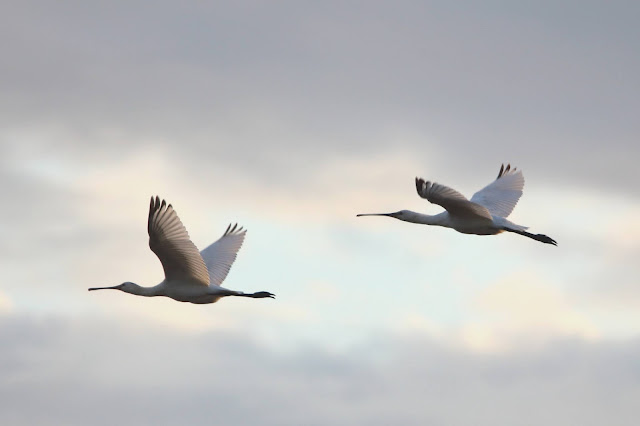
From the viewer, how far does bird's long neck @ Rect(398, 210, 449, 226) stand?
31334mm

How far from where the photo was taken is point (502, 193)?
1323 inches

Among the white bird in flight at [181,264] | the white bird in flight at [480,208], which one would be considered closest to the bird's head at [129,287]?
the white bird in flight at [181,264]

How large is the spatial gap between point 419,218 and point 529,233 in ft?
7.29

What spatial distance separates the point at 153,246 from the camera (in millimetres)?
28312

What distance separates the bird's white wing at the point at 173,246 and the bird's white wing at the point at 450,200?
4216mm

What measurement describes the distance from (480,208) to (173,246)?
5942 mm

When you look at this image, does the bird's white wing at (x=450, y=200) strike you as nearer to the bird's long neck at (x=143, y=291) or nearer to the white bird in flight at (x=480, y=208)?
the white bird in flight at (x=480, y=208)

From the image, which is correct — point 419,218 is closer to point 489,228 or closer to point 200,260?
point 489,228

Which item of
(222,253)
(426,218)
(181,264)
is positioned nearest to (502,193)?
(426,218)

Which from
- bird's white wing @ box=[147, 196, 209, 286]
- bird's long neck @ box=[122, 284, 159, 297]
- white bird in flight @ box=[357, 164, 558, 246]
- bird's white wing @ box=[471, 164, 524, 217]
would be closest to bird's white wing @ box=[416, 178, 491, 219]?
white bird in flight @ box=[357, 164, 558, 246]

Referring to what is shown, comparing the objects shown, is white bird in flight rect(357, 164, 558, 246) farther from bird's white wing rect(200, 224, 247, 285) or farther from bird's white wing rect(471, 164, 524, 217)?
bird's white wing rect(200, 224, 247, 285)

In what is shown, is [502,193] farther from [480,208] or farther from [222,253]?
[222,253]

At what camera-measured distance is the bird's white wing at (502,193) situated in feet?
108

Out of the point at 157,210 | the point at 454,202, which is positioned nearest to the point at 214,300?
the point at 157,210
